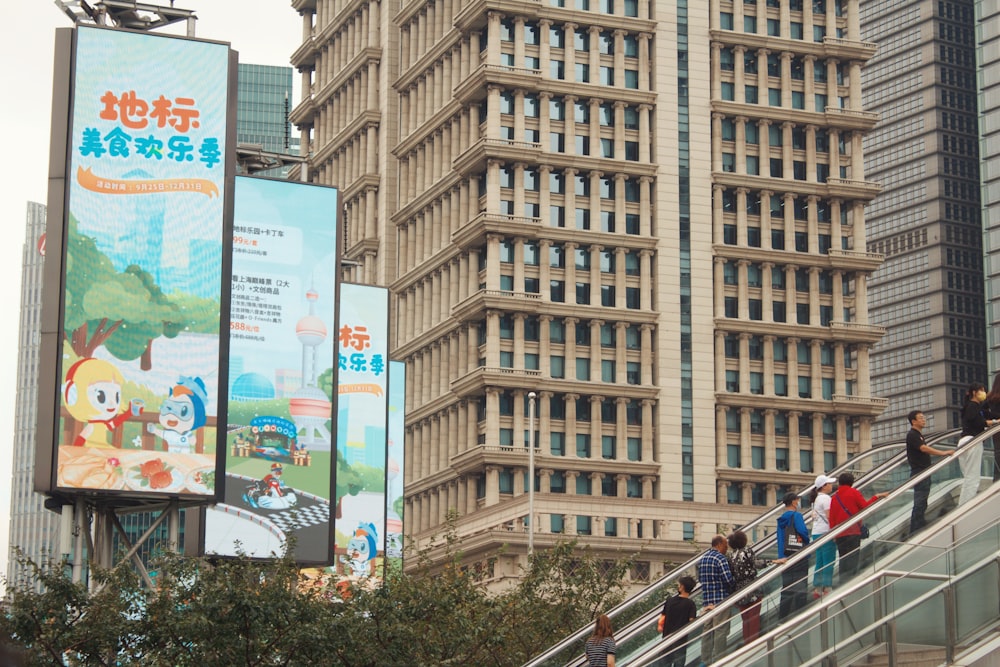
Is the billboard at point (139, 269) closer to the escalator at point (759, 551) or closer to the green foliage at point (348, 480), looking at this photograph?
the escalator at point (759, 551)

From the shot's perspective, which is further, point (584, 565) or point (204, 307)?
point (584, 565)

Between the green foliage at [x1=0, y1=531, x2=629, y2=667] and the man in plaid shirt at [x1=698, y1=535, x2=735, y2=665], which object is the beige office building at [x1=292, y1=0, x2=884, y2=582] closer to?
the green foliage at [x1=0, y1=531, x2=629, y2=667]

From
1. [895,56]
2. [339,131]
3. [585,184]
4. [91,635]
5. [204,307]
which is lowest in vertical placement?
[91,635]

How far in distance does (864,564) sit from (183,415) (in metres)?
23.8

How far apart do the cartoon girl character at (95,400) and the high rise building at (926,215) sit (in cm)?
12622

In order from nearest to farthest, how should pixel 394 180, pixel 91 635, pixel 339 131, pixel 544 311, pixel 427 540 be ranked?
1. pixel 91 635
2. pixel 544 311
3. pixel 427 540
4. pixel 394 180
5. pixel 339 131

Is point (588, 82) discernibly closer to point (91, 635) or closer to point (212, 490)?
point (212, 490)

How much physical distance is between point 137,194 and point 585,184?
244ft

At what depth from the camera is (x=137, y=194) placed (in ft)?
146

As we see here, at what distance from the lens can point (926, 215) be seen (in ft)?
543

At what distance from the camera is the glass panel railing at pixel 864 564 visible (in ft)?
74.8

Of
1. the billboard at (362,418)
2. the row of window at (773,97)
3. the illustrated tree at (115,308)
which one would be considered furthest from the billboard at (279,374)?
the row of window at (773,97)

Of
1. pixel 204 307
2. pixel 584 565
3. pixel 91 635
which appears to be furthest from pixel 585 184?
pixel 91 635

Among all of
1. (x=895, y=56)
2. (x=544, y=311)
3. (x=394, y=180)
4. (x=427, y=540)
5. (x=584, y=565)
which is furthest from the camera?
(x=895, y=56)
